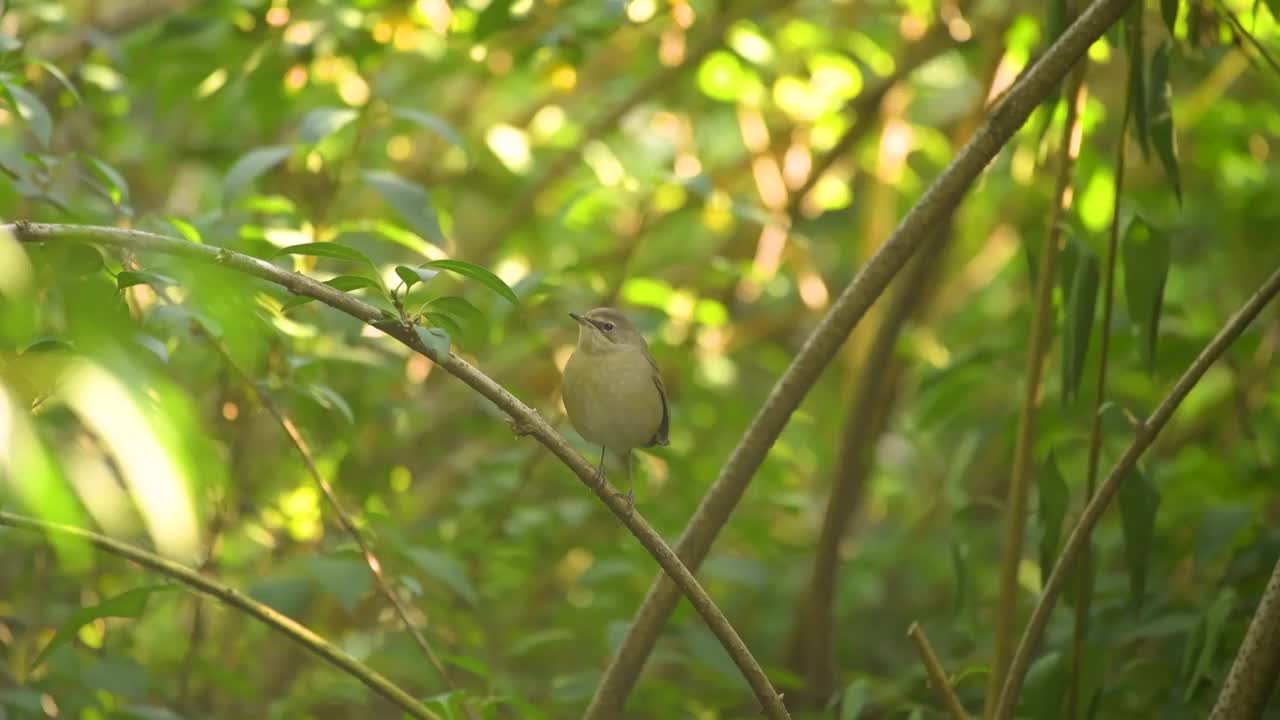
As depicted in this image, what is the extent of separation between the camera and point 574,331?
5105 mm

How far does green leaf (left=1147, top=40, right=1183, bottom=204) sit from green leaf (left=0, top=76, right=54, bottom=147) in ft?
7.74

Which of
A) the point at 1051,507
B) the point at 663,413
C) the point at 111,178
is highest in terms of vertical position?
the point at 111,178

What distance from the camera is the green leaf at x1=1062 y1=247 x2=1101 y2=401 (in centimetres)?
249

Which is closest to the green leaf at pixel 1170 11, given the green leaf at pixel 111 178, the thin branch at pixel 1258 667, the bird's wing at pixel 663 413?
the thin branch at pixel 1258 667

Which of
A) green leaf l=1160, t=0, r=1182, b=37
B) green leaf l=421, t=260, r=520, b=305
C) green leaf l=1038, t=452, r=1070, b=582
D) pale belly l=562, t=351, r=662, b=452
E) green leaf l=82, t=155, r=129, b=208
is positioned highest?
green leaf l=1160, t=0, r=1182, b=37

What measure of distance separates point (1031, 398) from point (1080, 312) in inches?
11.6

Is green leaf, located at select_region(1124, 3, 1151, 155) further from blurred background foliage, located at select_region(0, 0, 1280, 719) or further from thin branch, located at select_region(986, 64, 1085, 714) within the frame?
thin branch, located at select_region(986, 64, 1085, 714)

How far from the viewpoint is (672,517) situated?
3971mm

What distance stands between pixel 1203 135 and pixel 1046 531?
2896 millimetres

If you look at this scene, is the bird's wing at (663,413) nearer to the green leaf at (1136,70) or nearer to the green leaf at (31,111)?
the green leaf at (1136,70)

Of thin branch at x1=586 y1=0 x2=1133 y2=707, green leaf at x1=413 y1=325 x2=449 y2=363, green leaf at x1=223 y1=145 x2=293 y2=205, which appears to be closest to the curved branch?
green leaf at x1=413 y1=325 x2=449 y2=363

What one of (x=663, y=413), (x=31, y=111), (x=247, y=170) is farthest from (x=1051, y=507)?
(x=31, y=111)

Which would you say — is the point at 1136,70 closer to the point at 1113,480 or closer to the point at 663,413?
the point at 1113,480

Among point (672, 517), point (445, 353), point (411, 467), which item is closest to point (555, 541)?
point (672, 517)
